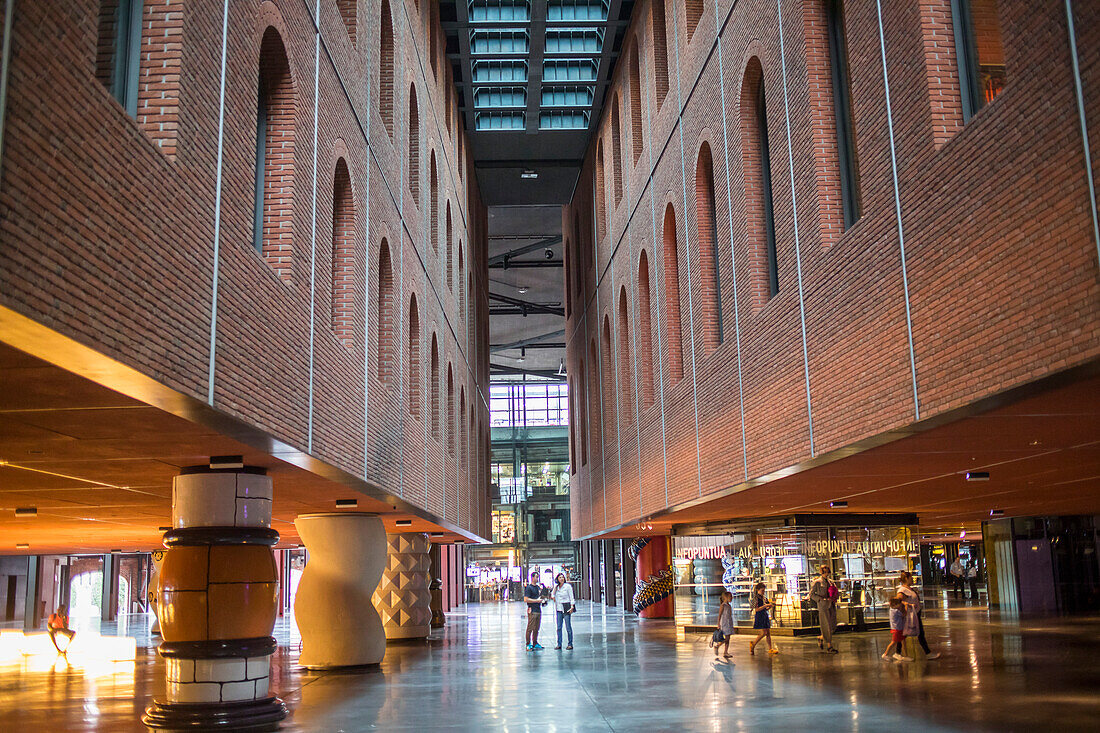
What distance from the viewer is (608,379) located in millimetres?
32312

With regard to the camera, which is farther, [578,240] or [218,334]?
[578,240]

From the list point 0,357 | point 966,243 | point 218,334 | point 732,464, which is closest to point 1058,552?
point 732,464

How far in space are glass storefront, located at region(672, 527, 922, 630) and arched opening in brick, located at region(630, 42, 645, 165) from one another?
35.6ft

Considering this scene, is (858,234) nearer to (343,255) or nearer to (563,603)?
(343,255)

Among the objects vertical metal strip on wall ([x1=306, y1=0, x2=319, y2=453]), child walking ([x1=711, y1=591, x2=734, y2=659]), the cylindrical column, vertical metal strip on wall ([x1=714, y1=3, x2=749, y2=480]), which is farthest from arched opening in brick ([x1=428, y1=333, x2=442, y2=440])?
the cylindrical column

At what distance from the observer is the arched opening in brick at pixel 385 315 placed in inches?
689

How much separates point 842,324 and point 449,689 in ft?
27.3

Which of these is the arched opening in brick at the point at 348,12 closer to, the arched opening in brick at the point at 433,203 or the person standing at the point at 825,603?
the arched opening in brick at the point at 433,203

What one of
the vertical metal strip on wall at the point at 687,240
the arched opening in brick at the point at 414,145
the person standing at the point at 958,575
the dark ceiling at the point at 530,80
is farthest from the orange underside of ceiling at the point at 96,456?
the person standing at the point at 958,575

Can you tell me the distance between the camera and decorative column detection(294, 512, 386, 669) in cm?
1997

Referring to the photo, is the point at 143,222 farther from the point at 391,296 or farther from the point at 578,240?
the point at 578,240

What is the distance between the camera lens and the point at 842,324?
40.2 feet

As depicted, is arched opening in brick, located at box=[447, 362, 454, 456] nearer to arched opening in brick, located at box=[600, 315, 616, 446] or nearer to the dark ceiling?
arched opening in brick, located at box=[600, 315, 616, 446]

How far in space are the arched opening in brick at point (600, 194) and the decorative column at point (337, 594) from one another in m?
15.6
